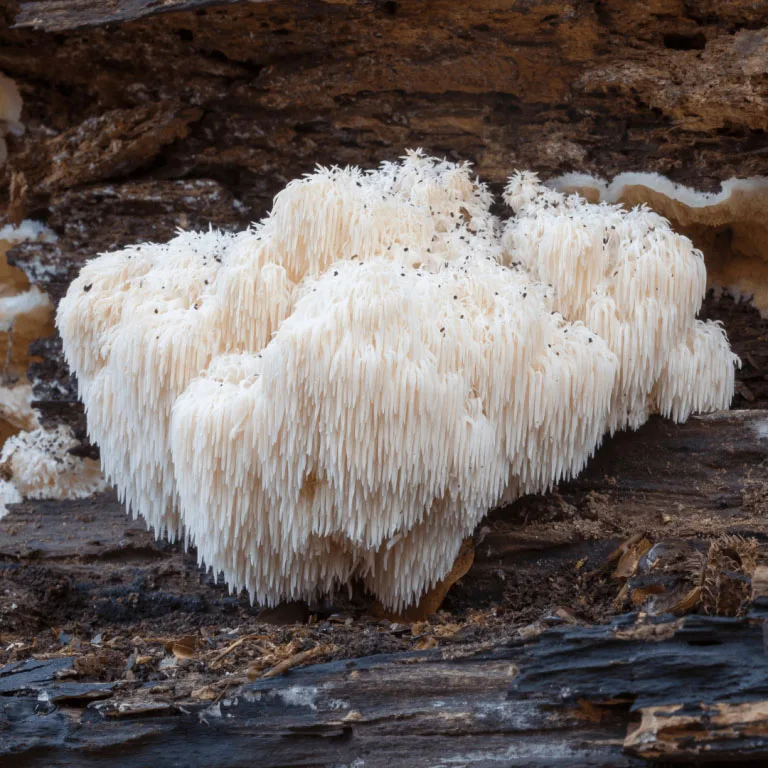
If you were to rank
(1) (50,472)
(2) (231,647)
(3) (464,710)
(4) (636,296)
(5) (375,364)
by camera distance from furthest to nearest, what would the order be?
(1) (50,472), (4) (636,296), (2) (231,647), (5) (375,364), (3) (464,710)

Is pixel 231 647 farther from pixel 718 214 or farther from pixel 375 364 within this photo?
pixel 718 214

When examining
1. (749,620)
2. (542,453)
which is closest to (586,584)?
(542,453)

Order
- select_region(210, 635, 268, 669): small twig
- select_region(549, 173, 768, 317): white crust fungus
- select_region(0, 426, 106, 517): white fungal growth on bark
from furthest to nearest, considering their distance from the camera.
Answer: select_region(0, 426, 106, 517): white fungal growth on bark → select_region(549, 173, 768, 317): white crust fungus → select_region(210, 635, 268, 669): small twig

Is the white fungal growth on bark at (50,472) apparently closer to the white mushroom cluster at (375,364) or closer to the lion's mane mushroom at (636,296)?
the white mushroom cluster at (375,364)

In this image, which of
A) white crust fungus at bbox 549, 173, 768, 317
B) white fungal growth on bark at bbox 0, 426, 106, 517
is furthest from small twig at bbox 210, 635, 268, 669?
white crust fungus at bbox 549, 173, 768, 317

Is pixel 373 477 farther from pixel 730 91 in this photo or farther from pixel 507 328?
pixel 730 91

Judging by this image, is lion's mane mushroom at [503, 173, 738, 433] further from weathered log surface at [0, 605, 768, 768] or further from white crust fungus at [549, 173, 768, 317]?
weathered log surface at [0, 605, 768, 768]

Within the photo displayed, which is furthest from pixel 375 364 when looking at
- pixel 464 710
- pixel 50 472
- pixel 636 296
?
pixel 50 472

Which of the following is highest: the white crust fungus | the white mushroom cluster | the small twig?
the white crust fungus
